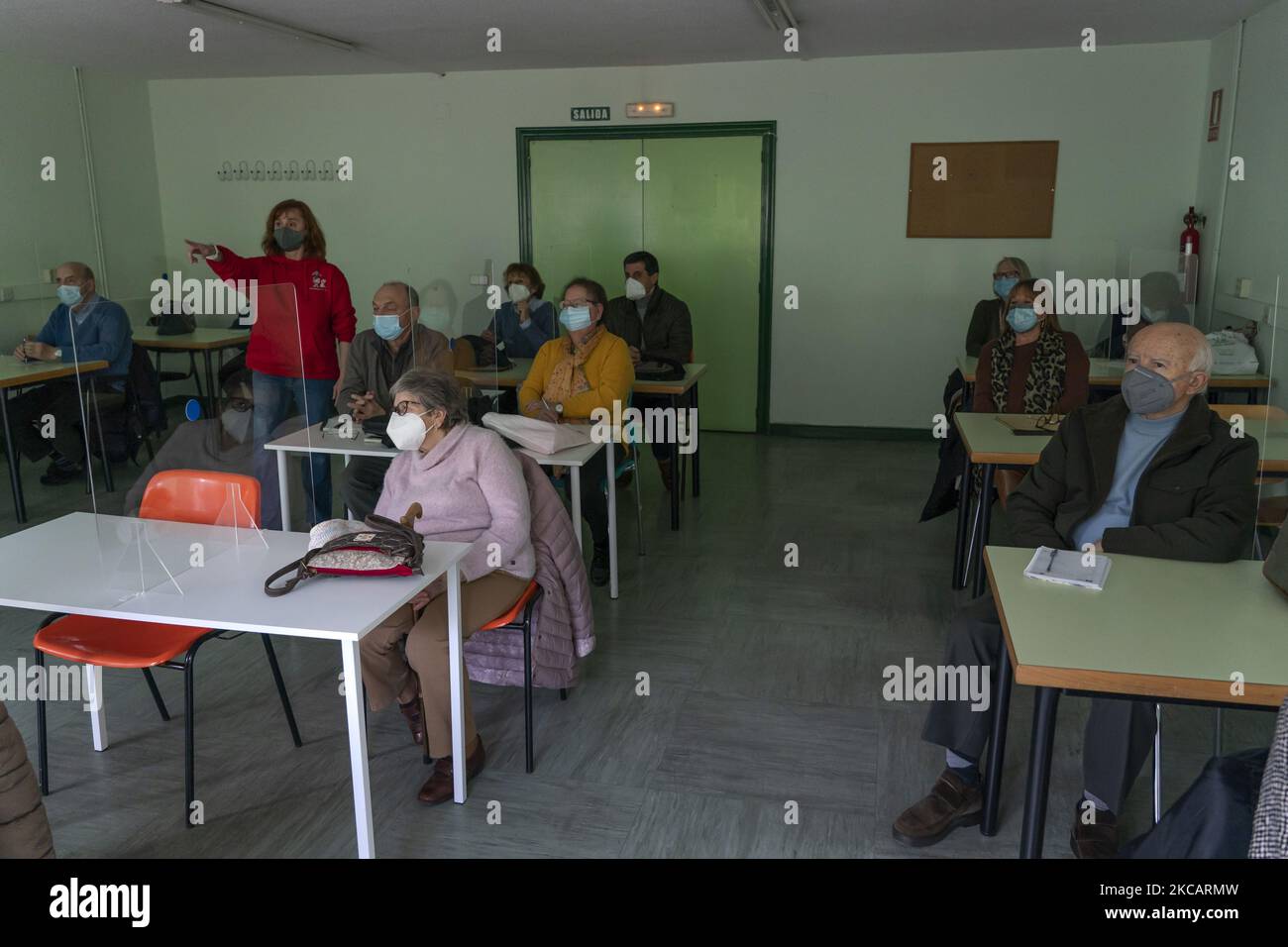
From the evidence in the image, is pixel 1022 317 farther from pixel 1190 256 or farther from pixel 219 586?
pixel 219 586

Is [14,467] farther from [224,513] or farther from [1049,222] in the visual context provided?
[1049,222]

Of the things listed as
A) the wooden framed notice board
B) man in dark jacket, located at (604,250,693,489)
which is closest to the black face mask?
man in dark jacket, located at (604,250,693,489)

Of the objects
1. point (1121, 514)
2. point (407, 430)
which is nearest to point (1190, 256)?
point (1121, 514)

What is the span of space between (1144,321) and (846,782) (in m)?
4.00

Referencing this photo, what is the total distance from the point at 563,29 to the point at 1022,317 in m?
3.08

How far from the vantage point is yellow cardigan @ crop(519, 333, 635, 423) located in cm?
436

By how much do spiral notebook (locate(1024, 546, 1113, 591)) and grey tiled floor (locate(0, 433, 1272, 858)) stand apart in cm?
72

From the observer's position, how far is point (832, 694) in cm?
334

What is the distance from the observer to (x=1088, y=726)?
8.18 ft

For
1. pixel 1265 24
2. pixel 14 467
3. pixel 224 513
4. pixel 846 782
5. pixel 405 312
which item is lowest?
pixel 846 782

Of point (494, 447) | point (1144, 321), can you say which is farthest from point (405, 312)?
point (1144, 321)

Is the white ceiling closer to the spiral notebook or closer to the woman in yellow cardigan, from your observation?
the woman in yellow cardigan

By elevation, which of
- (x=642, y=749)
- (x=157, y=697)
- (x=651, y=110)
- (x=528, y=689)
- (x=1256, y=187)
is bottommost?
(x=642, y=749)

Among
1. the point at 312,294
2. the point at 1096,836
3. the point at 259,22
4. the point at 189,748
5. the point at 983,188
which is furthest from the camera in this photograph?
the point at 983,188
